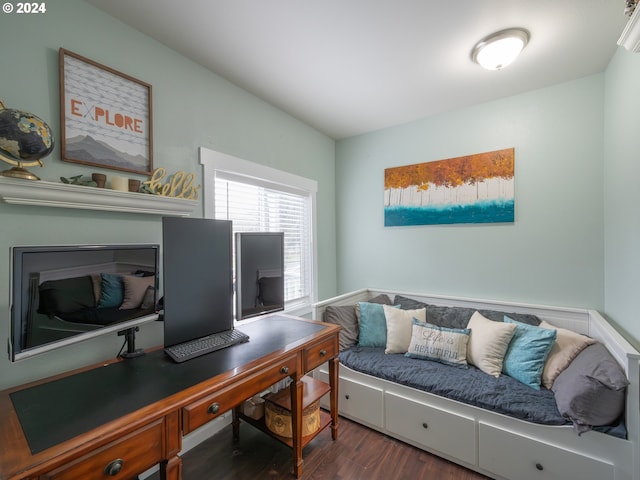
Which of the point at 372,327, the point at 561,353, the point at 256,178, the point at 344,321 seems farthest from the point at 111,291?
the point at 561,353

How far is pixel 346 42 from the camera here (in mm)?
1717

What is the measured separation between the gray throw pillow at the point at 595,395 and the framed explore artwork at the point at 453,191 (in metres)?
1.27

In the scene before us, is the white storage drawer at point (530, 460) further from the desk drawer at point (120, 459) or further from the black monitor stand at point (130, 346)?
the black monitor stand at point (130, 346)

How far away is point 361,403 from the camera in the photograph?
6.82 ft

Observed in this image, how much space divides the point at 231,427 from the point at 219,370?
3.77 feet

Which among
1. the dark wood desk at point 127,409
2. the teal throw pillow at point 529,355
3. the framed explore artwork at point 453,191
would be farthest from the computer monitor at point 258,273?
the teal throw pillow at point 529,355

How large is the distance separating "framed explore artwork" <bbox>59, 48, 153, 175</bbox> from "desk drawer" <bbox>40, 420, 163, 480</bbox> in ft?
4.14

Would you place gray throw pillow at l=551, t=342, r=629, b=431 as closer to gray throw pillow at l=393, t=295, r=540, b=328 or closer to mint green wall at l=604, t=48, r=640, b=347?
mint green wall at l=604, t=48, r=640, b=347

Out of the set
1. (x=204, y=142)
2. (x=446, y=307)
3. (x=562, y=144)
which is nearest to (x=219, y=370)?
(x=204, y=142)

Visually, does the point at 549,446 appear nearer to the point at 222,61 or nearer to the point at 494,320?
the point at 494,320

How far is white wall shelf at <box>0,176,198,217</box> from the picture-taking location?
113 cm

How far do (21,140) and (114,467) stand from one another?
1.24 metres

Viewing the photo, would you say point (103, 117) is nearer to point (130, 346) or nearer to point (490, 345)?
point (130, 346)

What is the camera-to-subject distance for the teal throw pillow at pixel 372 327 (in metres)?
2.43
